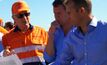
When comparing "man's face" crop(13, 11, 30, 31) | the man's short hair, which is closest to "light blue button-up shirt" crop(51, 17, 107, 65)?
the man's short hair

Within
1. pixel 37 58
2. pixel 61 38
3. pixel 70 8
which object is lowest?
pixel 37 58

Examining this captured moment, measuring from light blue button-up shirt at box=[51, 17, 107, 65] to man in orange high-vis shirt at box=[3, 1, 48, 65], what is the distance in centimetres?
130

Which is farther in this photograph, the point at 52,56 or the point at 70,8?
the point at 52,56

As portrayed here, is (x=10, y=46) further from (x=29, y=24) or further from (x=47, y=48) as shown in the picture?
(x=47, y=48)

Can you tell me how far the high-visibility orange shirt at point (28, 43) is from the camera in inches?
218

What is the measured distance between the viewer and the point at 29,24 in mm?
5816

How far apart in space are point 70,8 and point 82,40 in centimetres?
37

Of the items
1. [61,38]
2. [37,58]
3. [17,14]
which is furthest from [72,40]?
[17,14]

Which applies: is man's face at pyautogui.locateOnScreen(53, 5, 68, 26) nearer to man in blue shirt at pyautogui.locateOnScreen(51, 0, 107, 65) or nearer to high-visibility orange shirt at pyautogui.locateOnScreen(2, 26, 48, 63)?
man in blue shirt at pyautogui.locateOnScreen(51, 0, 107, 65)

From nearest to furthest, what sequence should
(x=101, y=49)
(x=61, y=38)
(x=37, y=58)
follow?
1. (x=101, y=49)
2. (x=61, y=38)
3. (x=37, y=58)

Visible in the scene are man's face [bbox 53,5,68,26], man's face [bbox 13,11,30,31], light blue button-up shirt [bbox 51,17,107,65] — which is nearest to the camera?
light blue button-up shirt [bbox 51,17,107,65]

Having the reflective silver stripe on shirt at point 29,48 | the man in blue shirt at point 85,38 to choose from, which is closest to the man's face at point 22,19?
the reflective silver stripe on shirt at point 29,48

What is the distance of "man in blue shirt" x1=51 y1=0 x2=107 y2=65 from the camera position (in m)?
4.05

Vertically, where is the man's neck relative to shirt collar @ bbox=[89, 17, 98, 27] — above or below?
below
